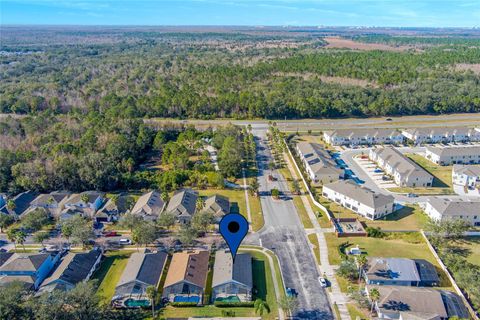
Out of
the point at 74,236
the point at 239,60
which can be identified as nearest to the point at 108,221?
the point at 74,236

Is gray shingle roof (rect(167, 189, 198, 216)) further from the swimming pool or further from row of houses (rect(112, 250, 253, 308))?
the swimming pool

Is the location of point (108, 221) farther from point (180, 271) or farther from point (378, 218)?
point (378, 218)

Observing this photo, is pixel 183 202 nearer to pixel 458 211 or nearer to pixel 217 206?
pixel 217 206

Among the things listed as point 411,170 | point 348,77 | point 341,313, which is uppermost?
point 348,77

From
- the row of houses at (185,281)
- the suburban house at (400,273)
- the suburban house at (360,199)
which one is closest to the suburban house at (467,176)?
the suburban house at (360,199)

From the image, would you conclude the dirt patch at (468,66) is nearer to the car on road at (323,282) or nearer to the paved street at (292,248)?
the paved street at (292,248)
